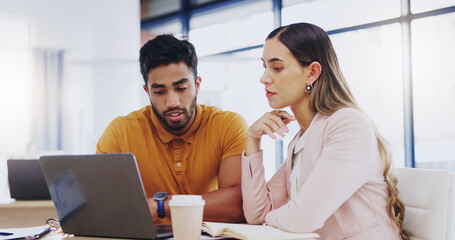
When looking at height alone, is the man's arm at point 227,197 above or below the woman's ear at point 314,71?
below

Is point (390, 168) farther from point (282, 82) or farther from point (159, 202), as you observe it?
point (159, 202)

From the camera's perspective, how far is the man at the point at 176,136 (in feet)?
5.66

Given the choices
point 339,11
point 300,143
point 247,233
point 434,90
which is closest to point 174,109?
point 300,143

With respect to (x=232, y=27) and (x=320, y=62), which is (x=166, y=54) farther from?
(x=232, y=27)

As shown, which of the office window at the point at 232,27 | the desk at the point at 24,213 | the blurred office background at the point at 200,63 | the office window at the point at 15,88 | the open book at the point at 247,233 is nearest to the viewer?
the open book at the point at 247,233

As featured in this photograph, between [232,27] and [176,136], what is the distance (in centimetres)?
397

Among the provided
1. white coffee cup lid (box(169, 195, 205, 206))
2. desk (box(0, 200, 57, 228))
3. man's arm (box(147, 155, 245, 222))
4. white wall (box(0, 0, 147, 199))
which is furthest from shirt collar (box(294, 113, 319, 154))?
white wall (box(0, 0, 147, 199))

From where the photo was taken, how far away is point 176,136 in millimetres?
1781

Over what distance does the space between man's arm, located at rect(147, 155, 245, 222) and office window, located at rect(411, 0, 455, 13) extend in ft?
10.1

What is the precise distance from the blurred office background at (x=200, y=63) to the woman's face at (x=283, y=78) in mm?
2990

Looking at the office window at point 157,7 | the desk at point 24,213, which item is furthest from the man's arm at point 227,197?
the office window at point 157,7

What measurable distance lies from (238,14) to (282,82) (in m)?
4.19

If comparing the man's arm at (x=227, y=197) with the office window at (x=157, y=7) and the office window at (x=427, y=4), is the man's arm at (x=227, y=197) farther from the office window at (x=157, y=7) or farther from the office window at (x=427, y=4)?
the office window at (x=157, y=7)

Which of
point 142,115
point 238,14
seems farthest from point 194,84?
point 238,14
